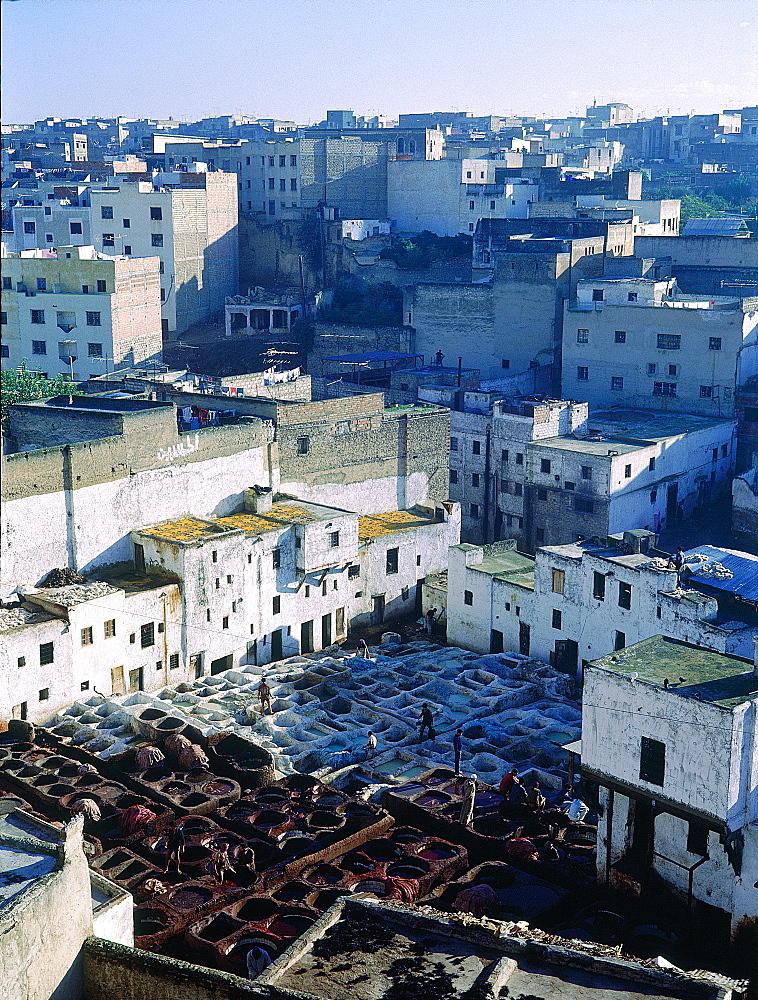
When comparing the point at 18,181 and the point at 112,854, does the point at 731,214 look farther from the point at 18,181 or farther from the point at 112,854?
the point at 112,854

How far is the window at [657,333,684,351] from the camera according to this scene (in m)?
37.3

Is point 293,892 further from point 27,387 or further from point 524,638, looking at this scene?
point 27,387

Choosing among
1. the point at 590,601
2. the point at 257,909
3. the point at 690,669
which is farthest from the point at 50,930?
the point at 590,601

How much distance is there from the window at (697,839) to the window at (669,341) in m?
23.1

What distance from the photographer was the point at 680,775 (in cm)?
1638

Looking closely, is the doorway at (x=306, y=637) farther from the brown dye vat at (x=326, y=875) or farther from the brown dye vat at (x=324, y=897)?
the brown dye vat at (x=324, y=897)

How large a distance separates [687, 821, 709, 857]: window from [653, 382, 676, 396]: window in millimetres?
23016

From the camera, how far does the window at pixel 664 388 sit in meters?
37.8

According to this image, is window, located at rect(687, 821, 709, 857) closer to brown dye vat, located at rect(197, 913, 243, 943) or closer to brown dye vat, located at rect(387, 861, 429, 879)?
brown dye vat, located at rect(387, 861, 429, 879)

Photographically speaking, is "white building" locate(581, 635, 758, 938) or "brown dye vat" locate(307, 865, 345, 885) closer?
"white building" locate(581, 635, 758, 938)

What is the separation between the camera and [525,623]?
2645cm

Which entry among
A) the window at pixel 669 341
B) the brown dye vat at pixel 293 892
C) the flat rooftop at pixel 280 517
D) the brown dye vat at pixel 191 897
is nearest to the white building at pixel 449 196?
the window at pixel 669 341

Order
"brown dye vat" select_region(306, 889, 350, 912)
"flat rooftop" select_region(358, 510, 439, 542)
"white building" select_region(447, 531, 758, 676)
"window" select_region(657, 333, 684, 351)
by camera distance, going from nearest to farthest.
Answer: "brown dye vat" select_region(306, 889, 350, 912) → "white building" select_region(447, 531, 758, 676) → "flat rooftop" select_region(358, 510, 439, 542) → "window" select_region(657, 333, 684, 351)

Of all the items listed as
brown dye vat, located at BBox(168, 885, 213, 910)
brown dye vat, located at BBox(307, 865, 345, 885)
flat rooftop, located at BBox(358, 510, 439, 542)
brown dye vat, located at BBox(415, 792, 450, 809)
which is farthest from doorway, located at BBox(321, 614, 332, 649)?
brown dye vat, located at BBox(168, 885, 213, 910)
